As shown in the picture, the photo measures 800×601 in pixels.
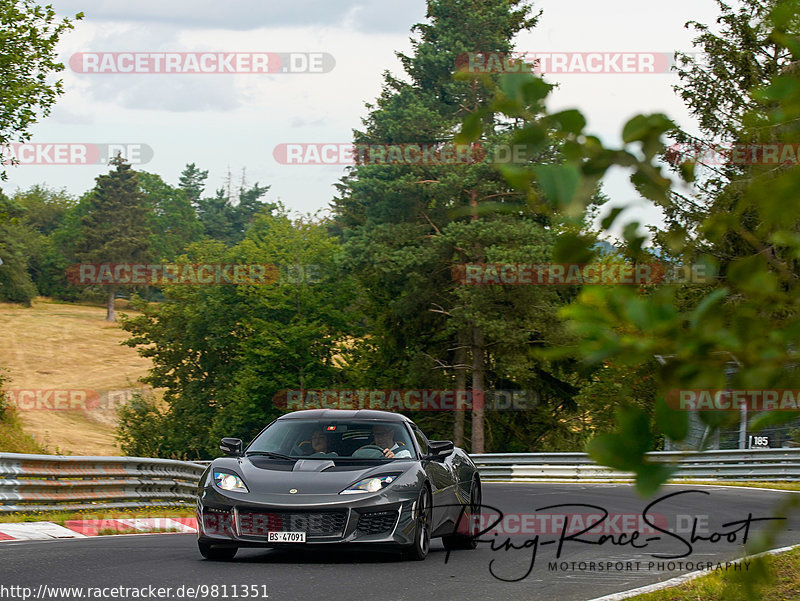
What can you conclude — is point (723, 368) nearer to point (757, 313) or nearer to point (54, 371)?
point (757, 313)

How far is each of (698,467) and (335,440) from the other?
536 inches

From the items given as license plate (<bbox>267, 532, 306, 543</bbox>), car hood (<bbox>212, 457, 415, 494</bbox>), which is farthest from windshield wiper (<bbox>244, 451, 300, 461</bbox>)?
license plate (<bbox>267, 532, 306, 543</bbox>)

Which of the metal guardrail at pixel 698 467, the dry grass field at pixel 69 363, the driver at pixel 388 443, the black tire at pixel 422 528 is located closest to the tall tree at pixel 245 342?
the dry grass field at pixel 69 363

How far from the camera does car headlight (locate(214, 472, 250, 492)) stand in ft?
30.9

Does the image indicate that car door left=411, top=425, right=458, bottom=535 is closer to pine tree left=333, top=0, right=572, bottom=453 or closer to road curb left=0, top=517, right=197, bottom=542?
road curb left=0, top=517, right=197, bottom=542

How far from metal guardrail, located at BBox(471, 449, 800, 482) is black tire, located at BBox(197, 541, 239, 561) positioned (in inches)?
522

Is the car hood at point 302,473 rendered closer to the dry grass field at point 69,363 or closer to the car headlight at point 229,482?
the car headlight at point 229,482

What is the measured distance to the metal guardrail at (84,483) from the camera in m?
13.7

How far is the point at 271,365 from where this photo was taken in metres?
61.3

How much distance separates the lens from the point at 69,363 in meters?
99.9

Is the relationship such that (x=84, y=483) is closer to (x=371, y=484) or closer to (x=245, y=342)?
(x=371, y=484)

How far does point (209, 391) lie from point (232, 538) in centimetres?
5715

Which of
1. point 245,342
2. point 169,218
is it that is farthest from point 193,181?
point 245,342

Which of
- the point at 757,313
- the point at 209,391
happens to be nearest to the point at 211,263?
the point at 209,391
